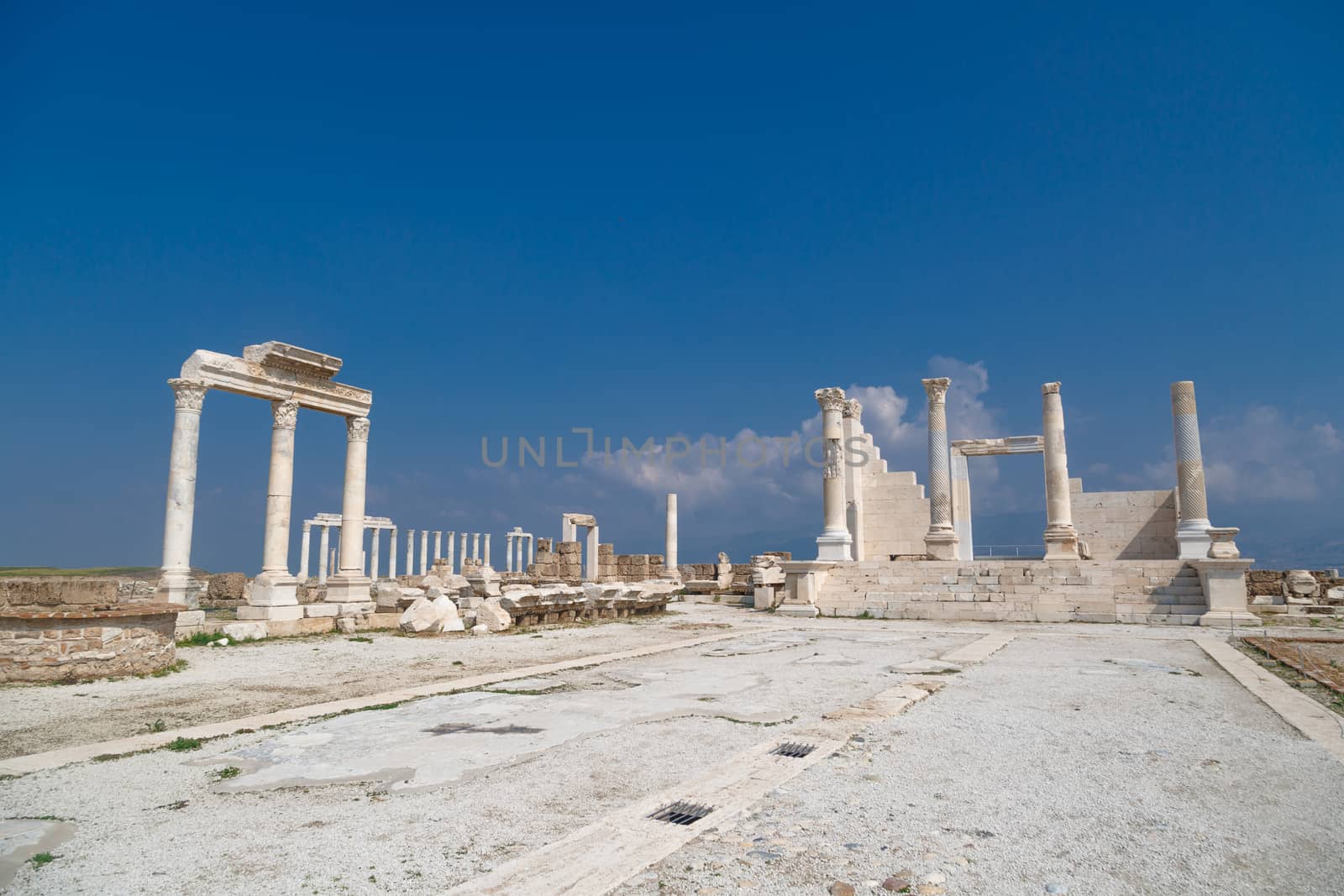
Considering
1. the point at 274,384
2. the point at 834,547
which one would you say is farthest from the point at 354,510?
the point at 834,547

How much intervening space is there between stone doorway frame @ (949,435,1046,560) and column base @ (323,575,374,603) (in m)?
21.3

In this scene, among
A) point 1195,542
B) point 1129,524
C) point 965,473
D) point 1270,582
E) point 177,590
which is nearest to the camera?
point 177,590

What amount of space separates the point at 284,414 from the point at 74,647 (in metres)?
7.95

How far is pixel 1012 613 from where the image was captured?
1861 cm

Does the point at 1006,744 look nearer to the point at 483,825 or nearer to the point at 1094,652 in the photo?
the point at 483,825

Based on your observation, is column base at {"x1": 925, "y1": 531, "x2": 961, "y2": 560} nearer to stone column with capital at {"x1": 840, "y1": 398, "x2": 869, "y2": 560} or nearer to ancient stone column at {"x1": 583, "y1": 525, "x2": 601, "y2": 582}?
stone column with capital at {"x1": 840, "y1": 398, "x2": 869, "y2": 560}

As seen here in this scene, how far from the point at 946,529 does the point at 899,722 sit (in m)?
19.5

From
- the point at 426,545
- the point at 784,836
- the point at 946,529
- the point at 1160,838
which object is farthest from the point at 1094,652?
the point at 426,545

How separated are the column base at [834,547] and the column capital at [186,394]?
52.9 ft

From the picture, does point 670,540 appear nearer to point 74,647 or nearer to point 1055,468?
point 1055,468

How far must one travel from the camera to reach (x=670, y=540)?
116 feet

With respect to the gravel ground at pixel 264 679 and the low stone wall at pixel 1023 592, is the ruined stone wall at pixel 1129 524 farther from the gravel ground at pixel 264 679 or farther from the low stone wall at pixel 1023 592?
the gravel ground at pixel 264 679

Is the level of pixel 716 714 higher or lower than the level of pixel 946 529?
lower

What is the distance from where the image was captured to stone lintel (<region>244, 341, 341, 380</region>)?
15.5 metres
